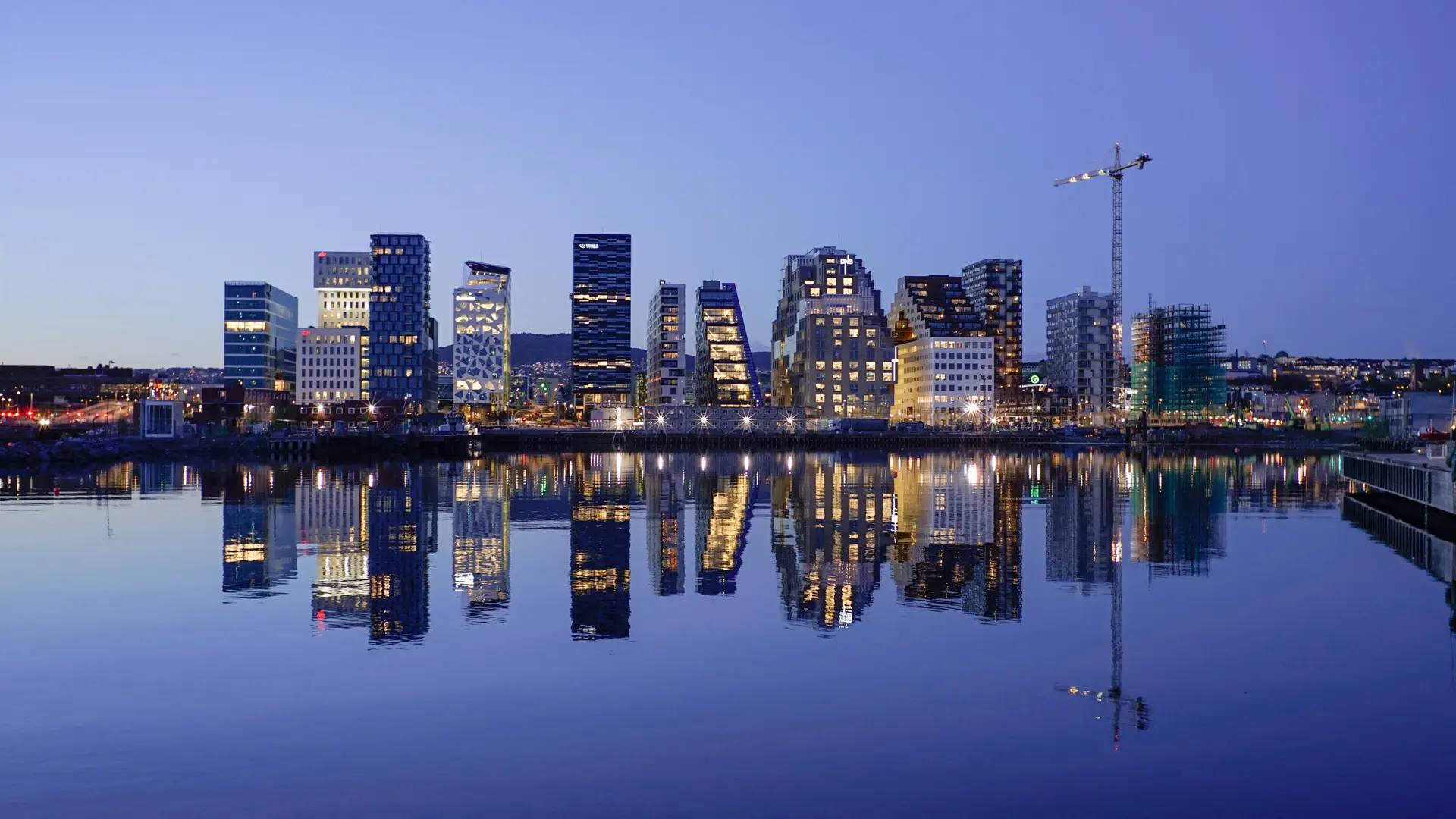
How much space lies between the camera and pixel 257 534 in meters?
40.7

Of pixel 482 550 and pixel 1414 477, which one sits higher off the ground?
pixel 1414 477

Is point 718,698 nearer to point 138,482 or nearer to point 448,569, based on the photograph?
point 448,569

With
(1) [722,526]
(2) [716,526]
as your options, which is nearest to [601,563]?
(2) [716,526]

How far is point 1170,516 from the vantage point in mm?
50750

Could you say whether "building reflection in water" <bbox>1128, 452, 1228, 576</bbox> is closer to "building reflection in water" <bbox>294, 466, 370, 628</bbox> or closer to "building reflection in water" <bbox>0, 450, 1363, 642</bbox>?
"building reflection in water" <bbox>0, 450, 1363, 642</bbox>

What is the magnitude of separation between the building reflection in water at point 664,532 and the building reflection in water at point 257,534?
9236 millimetres

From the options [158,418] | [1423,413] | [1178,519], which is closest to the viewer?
[1178,519]

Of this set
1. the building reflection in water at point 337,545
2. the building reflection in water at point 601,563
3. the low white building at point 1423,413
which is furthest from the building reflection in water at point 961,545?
the low white building at point 1423,413

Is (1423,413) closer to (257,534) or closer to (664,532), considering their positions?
(664,532)

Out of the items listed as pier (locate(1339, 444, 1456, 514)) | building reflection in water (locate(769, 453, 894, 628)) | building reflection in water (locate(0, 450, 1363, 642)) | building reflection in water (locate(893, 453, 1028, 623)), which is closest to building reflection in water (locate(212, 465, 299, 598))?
building reflection in water (locate(0, 450, 1363, 642))

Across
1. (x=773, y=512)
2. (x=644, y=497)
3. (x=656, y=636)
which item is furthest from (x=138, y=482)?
(x=656, y=636)

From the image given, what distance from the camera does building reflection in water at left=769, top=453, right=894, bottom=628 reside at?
2584 centimetres

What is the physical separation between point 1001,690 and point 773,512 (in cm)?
3344

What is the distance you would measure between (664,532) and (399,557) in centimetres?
1092
